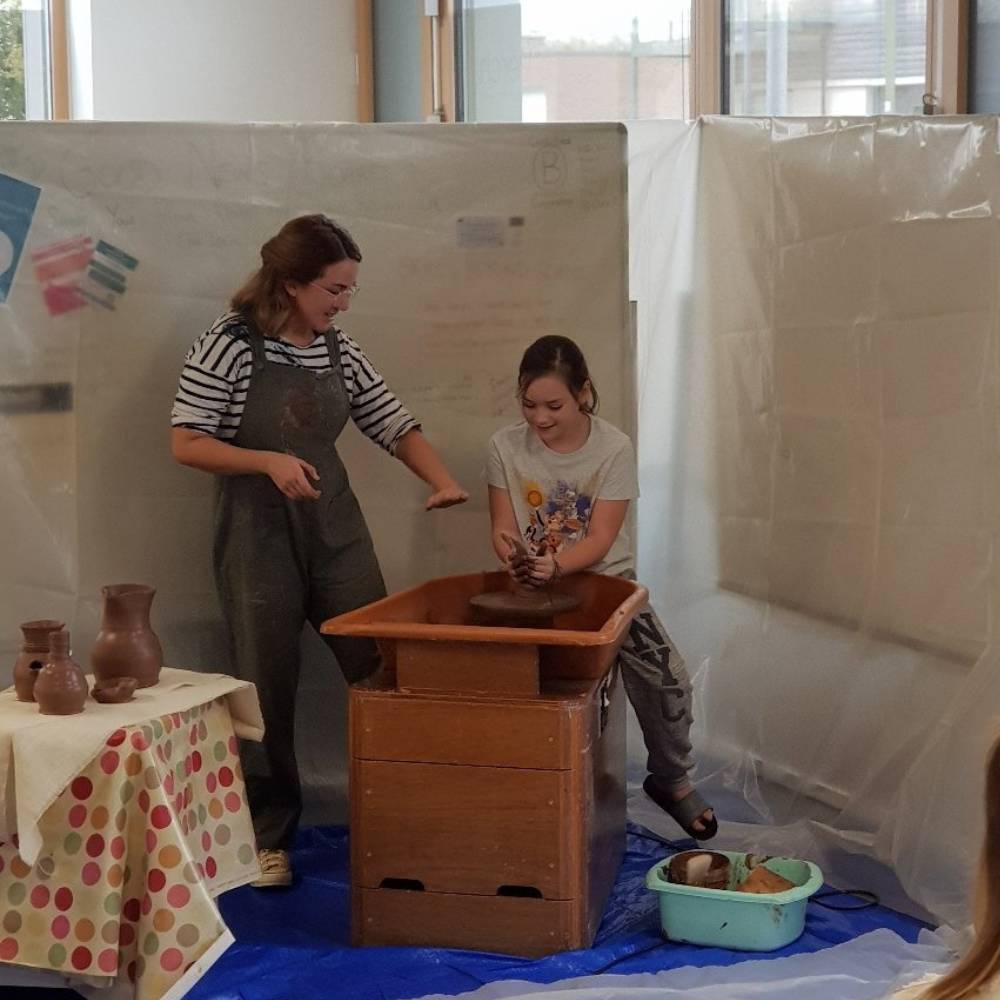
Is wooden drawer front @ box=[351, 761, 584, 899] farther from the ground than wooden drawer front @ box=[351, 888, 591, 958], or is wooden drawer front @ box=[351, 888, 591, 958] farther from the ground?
wooden drawer front @ box=[351, 761, 584, 899]

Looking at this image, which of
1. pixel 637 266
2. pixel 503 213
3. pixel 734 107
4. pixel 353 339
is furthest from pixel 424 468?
pixel 734 107

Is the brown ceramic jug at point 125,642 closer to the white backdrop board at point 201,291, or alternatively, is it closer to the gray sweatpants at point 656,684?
the white backdrop board at point 201,291

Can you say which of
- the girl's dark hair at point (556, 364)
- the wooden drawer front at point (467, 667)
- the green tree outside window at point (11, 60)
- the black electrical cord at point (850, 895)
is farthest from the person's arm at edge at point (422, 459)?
the green tree outside window at point (11, 60)

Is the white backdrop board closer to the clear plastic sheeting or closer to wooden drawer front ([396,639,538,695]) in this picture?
the clear plastic sheeting

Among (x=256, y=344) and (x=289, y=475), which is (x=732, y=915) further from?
(x=256, y=344)

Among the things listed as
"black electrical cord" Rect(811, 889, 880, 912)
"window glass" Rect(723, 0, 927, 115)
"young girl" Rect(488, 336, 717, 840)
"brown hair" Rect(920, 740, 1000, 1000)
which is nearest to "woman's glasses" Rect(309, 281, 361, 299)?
"young girl" Rect(488, 336, 717, 840)

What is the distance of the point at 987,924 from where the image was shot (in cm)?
122

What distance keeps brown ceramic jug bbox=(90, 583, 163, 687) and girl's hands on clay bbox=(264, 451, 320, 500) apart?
14.5 inches

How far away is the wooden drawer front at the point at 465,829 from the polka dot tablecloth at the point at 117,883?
1.25 feet

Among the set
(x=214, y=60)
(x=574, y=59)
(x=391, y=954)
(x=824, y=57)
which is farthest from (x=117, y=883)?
(x=214, y=60)

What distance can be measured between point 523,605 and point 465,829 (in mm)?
414

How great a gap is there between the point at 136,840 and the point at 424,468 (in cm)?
109

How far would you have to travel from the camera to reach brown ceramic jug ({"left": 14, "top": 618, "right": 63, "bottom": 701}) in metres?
2.35

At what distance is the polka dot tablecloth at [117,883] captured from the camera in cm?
214
